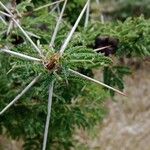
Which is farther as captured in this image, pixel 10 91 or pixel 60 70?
pixel 10 91

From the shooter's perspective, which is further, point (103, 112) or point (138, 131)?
point (138, 131)

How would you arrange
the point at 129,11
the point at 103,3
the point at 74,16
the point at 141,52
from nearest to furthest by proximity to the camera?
the point at 141,52, the point at 74,16, the point at 129,11, the point at 103,3

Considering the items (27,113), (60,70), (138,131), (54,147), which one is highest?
(60,70)

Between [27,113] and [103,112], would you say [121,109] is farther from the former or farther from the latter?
[27,113]

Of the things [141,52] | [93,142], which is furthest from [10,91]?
[93,142]

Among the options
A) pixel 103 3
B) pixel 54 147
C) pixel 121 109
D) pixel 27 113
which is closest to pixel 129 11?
pixel 103 3

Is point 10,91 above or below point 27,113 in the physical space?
above

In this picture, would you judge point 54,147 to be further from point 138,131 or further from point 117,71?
point 138,131

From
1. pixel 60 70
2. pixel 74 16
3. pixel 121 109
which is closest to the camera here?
pixel 60 70

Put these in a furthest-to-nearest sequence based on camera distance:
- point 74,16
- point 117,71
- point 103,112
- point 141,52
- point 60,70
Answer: point 103,112, point 74,16, point 117,71, point 141,52, point 60,70
